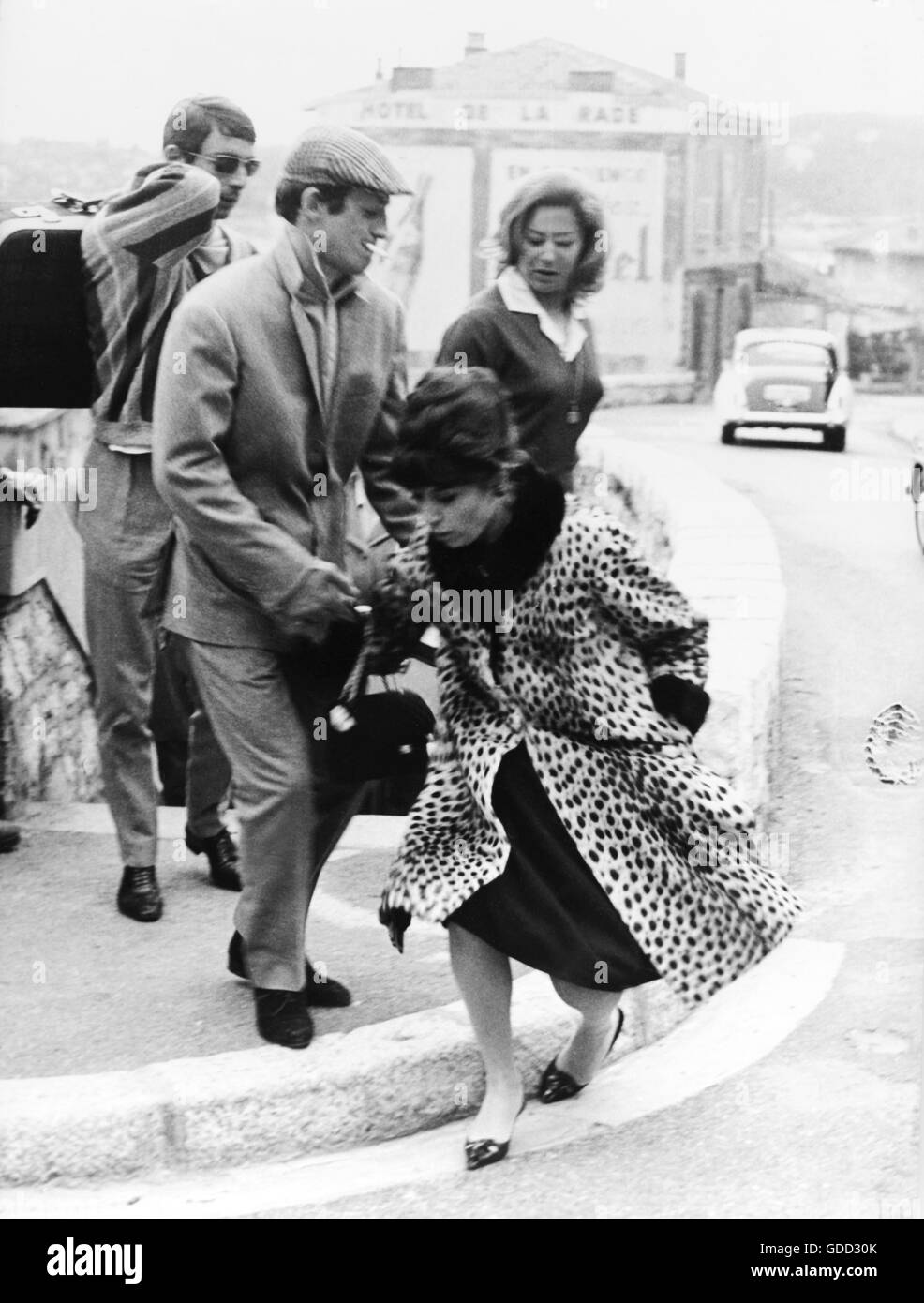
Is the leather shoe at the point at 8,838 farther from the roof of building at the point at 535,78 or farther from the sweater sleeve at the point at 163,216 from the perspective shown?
the roof of building at the point at 535,78

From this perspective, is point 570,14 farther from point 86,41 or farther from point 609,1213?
point 609,1213

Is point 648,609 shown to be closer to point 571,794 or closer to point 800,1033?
point 571,794

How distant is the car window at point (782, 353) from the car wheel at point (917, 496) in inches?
11.8

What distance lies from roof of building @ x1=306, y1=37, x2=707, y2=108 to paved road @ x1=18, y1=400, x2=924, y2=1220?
2.22ft

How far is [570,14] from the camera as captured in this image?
4074mm

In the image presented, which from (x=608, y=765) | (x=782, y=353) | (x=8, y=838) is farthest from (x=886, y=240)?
(x=8, y=838)

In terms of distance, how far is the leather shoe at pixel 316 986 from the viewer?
14.1 feet

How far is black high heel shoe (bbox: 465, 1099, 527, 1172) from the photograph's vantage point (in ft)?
12.7

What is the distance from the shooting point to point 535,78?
4156 mm

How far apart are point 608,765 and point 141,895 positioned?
54.7 inches

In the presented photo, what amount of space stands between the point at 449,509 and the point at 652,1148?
134cm

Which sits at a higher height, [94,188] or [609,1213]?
[94,188]

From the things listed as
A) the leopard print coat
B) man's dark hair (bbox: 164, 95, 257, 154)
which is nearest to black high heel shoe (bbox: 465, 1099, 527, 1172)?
the leopard print coat
